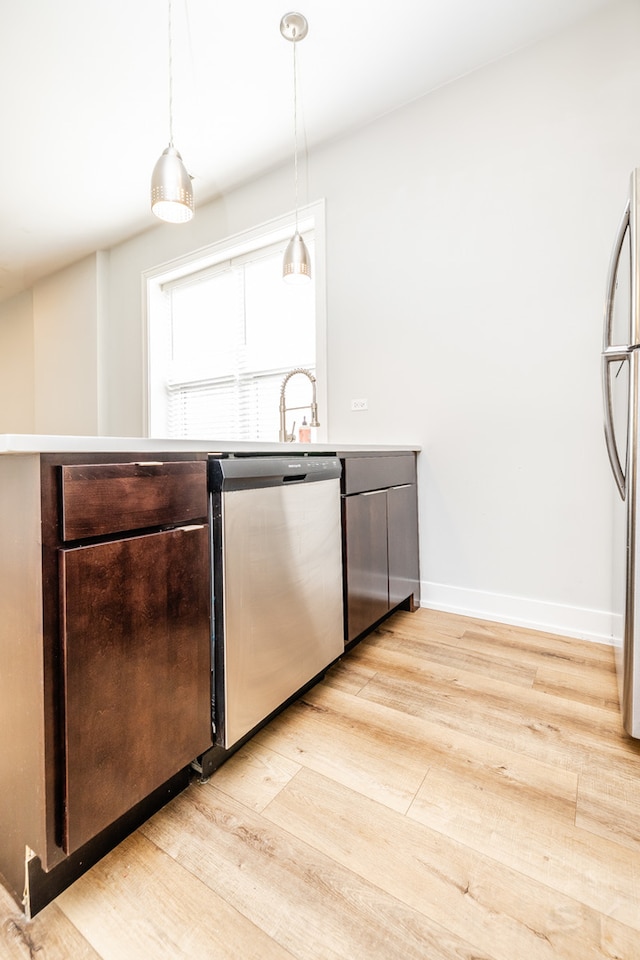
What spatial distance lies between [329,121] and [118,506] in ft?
8.41

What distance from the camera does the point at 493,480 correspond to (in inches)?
78.1

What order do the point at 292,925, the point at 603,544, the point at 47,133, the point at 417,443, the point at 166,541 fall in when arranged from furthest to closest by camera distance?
the point at 47,133, the point at 417,443, the point at 603,544, the point at 166,541, the point at 292,925

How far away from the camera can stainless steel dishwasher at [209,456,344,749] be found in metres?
0.99

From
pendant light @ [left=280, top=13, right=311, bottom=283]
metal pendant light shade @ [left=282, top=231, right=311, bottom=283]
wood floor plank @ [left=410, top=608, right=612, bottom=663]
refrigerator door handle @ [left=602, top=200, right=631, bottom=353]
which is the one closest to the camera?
refrigerator door handle @ [left=602, top=200, right=631, bottom=353]

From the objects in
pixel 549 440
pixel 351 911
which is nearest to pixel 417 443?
pixel 549 440

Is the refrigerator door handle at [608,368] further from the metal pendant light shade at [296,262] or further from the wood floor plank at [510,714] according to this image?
the metal pendant light shade at [296,262]

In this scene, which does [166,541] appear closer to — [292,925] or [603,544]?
[292,925]

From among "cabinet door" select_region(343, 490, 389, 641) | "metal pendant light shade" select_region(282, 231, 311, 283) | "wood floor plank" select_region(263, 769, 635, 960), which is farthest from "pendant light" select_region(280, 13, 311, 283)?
"wood floor plank" select_region(263, 769, 635, 960)

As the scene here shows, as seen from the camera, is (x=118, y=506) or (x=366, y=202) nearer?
(x=118, y=506)

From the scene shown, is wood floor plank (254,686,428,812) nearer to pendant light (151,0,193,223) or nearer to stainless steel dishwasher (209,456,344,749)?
stainless steel dishwasher (209,456,344,749)

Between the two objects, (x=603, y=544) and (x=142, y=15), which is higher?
(x=142, y=15)

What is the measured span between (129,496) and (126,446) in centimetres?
10

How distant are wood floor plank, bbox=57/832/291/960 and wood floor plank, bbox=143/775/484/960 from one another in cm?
2

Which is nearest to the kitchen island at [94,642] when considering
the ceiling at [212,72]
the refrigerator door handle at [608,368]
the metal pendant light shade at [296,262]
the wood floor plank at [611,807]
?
the wood floor plank at [611,807]
